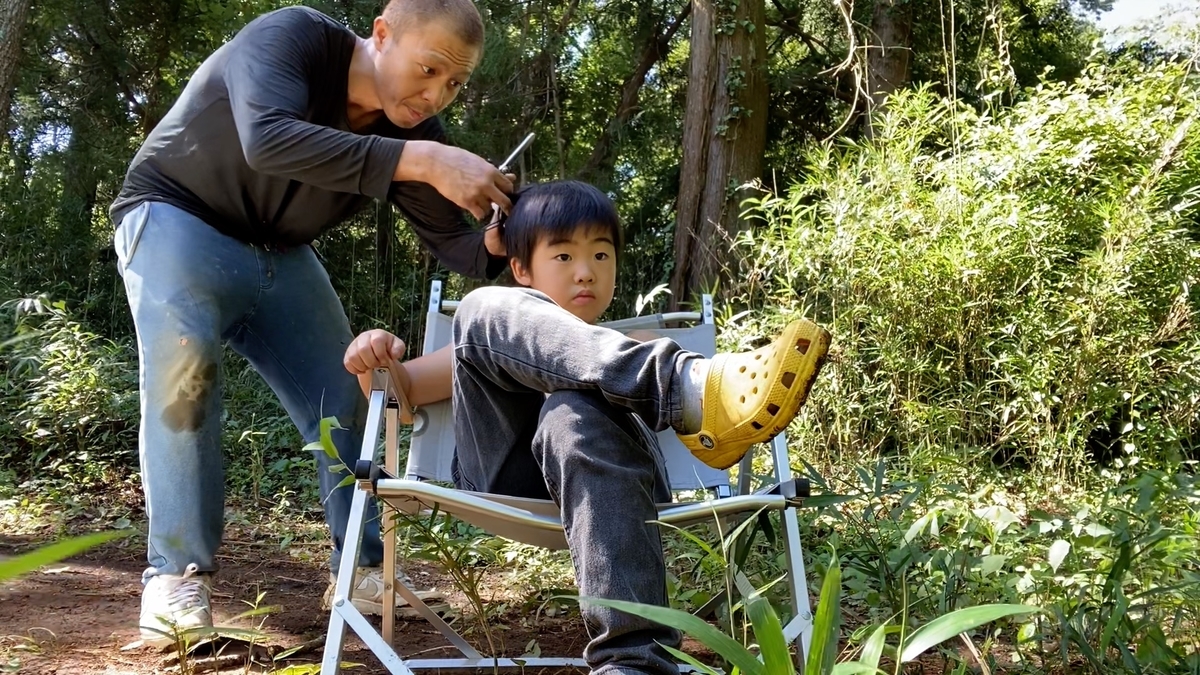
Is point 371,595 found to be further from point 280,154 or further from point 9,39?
point 9,39

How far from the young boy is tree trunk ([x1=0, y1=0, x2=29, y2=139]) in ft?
15.1

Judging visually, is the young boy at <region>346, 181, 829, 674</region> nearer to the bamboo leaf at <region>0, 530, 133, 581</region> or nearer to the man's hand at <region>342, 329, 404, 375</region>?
the man's hand at <region>342, 329, 404, 375</region>

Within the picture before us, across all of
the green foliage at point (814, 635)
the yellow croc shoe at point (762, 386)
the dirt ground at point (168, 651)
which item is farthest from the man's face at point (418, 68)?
the green foliage at point (814, 635)

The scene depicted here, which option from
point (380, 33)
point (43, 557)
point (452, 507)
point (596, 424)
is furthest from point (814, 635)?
point (380, 33)

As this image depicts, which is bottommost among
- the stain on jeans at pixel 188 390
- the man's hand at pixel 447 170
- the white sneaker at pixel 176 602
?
the white sneaker at pixel 176 602

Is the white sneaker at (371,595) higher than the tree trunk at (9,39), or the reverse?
the tree trunk at (9,39)

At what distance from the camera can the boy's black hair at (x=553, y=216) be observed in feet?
6.60

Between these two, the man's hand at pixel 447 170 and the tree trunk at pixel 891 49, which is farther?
the tree trunk at pixel 891 49

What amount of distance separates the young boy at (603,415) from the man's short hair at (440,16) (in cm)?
71

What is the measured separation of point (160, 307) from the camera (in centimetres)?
209

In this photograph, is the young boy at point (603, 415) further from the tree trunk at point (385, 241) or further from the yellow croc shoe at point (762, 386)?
the tree trunk at point (385, 241)

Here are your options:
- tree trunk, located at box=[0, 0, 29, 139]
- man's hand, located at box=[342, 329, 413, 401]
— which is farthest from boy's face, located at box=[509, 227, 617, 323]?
tree trunk, located at box=[0, 0, 29, 139]

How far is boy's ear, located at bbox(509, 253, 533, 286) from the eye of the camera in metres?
2.09

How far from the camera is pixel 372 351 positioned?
75.5 inches
